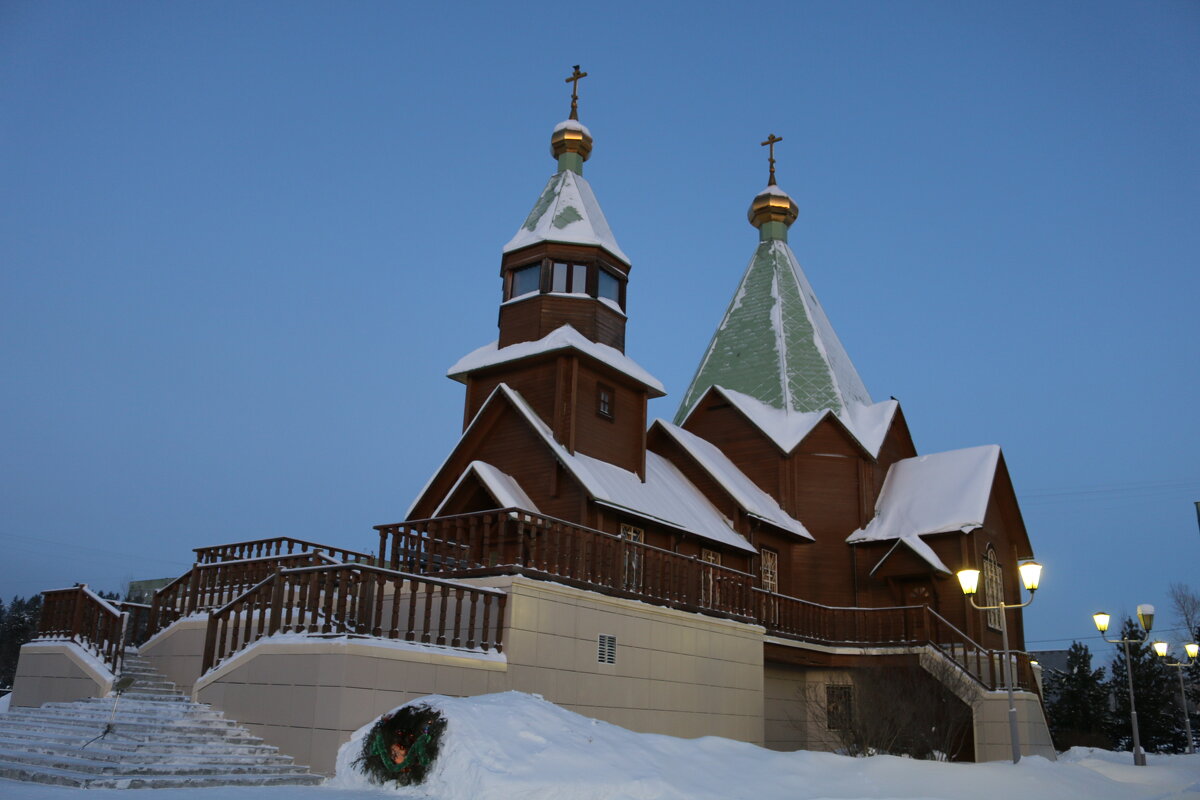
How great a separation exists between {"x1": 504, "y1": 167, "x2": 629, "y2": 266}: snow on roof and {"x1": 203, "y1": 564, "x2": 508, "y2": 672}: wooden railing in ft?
31.0

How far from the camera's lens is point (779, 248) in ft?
101

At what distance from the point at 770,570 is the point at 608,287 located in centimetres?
799

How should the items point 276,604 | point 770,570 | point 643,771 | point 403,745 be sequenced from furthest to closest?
point 770,570 < point 276,604 < point 643,771 < point 403,745

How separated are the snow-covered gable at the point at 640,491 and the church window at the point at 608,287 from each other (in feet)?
10.00

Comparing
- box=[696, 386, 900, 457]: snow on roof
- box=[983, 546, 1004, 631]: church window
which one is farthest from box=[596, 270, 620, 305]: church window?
Answer: box=[983, 546, 1004, 631]: church window

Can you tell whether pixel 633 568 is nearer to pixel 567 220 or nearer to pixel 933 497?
pixel 567 220

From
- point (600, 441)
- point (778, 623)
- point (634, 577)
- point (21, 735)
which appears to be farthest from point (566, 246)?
point (21, 735)

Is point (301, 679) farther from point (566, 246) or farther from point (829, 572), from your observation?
point (829, 572)

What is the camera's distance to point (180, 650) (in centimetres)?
1448

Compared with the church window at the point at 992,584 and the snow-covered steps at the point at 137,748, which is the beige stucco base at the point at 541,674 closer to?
the snow-covered steps at the point at 137,748

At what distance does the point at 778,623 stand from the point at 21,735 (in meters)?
14.4

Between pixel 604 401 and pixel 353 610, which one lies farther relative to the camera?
pixel 604 401

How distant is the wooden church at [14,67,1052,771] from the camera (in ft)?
41.0

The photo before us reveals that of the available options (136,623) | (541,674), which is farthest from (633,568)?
(136,623)
